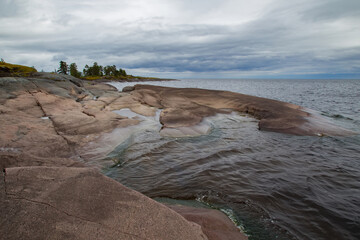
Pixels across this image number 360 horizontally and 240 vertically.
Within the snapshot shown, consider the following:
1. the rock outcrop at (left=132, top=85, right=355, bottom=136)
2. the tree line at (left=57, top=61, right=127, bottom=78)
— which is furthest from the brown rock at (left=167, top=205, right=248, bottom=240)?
the tree line at (left=57, top=61, right=127, bottom=78)

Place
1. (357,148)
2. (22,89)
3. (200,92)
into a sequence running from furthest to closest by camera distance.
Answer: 1. (200,92)
2. (22,89)
3. (357,148)

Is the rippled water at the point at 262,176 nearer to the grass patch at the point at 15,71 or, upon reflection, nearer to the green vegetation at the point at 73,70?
the grass patch at the point at 15,71

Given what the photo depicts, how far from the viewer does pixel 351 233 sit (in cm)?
439

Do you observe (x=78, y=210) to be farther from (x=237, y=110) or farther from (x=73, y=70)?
(x=73, y=70)

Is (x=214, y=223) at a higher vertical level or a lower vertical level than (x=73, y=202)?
lower

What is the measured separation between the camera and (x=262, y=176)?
684 centimetres

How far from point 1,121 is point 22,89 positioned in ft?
27.4

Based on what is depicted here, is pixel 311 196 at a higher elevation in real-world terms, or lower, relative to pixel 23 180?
lower

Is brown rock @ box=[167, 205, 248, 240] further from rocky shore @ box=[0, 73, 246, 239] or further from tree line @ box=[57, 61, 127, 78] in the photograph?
tree line @ box=[57, 61, 127, 78]

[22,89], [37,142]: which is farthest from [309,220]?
[22,89]

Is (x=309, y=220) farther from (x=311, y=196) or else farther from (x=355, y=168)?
(x=355, y=168)

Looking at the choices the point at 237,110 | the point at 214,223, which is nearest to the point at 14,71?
the point at 237,110

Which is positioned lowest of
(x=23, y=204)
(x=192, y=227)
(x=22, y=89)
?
(x=192, y=227)

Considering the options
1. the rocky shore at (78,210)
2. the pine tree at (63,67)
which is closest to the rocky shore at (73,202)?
the rocky shore at (78,210)
